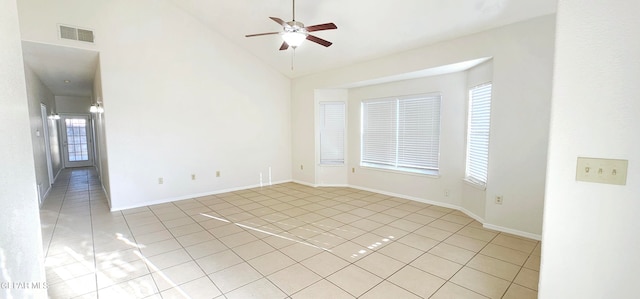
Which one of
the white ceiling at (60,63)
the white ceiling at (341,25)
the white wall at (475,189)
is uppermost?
the white ceiling at (341,25)

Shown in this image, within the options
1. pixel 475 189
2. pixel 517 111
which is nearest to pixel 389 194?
pixel 475 189

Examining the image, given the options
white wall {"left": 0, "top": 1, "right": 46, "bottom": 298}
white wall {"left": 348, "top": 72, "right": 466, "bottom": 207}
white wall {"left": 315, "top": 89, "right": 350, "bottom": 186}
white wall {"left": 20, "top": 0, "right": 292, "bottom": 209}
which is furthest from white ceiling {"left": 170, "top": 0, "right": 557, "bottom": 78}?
white wall {"left": 0, "top": 1, "right": 46, "bottom": 298}

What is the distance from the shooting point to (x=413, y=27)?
3.78 meters

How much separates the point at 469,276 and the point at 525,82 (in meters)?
2.50

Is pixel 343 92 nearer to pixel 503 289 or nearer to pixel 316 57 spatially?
pixel 316 57

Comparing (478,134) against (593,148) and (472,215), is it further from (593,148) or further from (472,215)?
(593,148)

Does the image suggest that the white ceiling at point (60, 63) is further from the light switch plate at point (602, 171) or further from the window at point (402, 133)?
the light switch plate at point (602, 171)

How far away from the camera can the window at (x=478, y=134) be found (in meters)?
3.86

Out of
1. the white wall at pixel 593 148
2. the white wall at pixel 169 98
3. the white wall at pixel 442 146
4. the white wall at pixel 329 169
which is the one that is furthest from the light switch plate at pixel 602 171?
the white wall at pixel 169 98

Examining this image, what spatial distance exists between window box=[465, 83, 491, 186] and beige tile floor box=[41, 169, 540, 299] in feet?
2.54

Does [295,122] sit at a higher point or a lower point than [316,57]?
lower

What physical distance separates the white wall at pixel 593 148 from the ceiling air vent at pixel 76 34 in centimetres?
586

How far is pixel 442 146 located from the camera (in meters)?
4.67

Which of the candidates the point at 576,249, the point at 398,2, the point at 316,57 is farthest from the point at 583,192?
the point at 316,57
